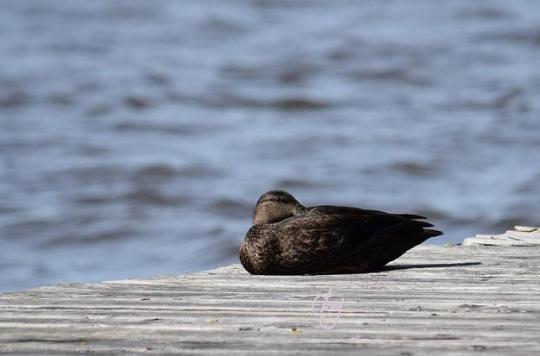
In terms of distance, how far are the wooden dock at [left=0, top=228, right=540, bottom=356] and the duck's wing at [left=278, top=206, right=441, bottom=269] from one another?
112 mm

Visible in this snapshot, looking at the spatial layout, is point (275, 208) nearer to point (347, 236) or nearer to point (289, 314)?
point (347, 236)

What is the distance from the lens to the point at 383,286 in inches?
255

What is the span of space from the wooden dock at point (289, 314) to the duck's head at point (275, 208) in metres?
0.29

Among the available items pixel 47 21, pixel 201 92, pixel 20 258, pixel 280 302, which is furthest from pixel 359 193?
pixel 47 21

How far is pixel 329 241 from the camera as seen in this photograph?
274 inches

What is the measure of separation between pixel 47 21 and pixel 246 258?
76.7 ft

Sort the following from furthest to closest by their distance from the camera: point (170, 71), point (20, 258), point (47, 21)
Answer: point (47, 21), point (170, 71), point (20, 258)

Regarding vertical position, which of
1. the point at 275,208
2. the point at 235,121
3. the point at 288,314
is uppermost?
the point at 275,208

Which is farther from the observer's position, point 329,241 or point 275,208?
point 275,208

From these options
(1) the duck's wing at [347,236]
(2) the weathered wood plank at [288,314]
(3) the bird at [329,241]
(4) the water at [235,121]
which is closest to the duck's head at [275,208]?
(3) the bird at [329,241]

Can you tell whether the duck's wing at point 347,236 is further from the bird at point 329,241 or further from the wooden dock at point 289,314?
the wooden dock at point 289,314

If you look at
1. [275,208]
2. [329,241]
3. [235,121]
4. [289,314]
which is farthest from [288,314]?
[235,121]

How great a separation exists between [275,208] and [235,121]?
46.5ft

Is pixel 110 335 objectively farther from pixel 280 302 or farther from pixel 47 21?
pixel 47 21
